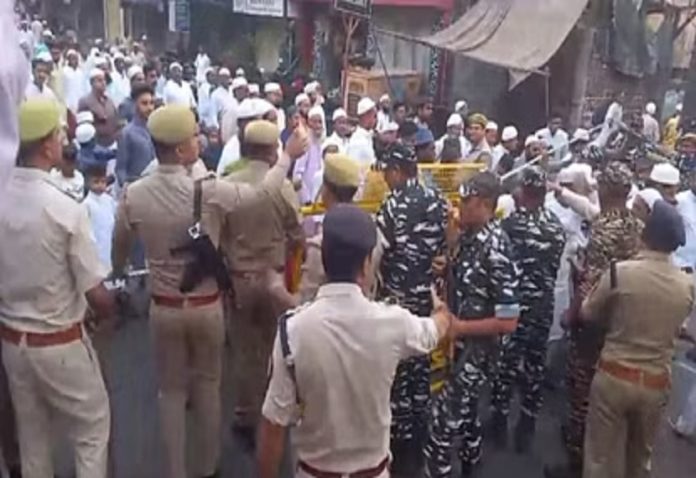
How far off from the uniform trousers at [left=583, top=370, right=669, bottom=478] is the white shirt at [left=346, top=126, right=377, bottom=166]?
14.4 feet

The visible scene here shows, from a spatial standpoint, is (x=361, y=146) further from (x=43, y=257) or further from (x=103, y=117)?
(x=43, y=257)

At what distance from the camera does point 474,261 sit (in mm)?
4684

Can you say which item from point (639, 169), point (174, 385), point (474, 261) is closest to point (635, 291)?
point (474, 261)

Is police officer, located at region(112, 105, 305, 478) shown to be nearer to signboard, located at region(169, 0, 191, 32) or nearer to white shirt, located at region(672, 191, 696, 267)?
white shirt, located at region(672, 191, 696, 267)

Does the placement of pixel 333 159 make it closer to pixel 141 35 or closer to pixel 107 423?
pixel 107 423

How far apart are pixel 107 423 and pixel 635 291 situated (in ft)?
8.04

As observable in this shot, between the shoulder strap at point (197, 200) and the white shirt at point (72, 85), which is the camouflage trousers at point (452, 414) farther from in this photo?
the white shirt at point (72, 85)

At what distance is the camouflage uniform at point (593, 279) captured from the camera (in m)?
4.79

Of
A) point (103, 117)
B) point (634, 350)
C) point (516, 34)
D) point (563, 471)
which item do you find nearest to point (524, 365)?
point (563, 471)

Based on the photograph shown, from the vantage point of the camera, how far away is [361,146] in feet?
28.7

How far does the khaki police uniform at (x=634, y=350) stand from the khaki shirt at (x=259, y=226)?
5.63ft

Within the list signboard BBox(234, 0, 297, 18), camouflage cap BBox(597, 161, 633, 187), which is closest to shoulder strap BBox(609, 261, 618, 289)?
camouflage cap BBox(597, 161, 633, 187)

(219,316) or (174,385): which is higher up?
(219,316)

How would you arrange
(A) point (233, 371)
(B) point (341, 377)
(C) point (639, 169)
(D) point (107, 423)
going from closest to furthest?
(B) point (341, 377)
(D) point (107, 423)
(A) point (233, 371)
(C) point (639, 169)
